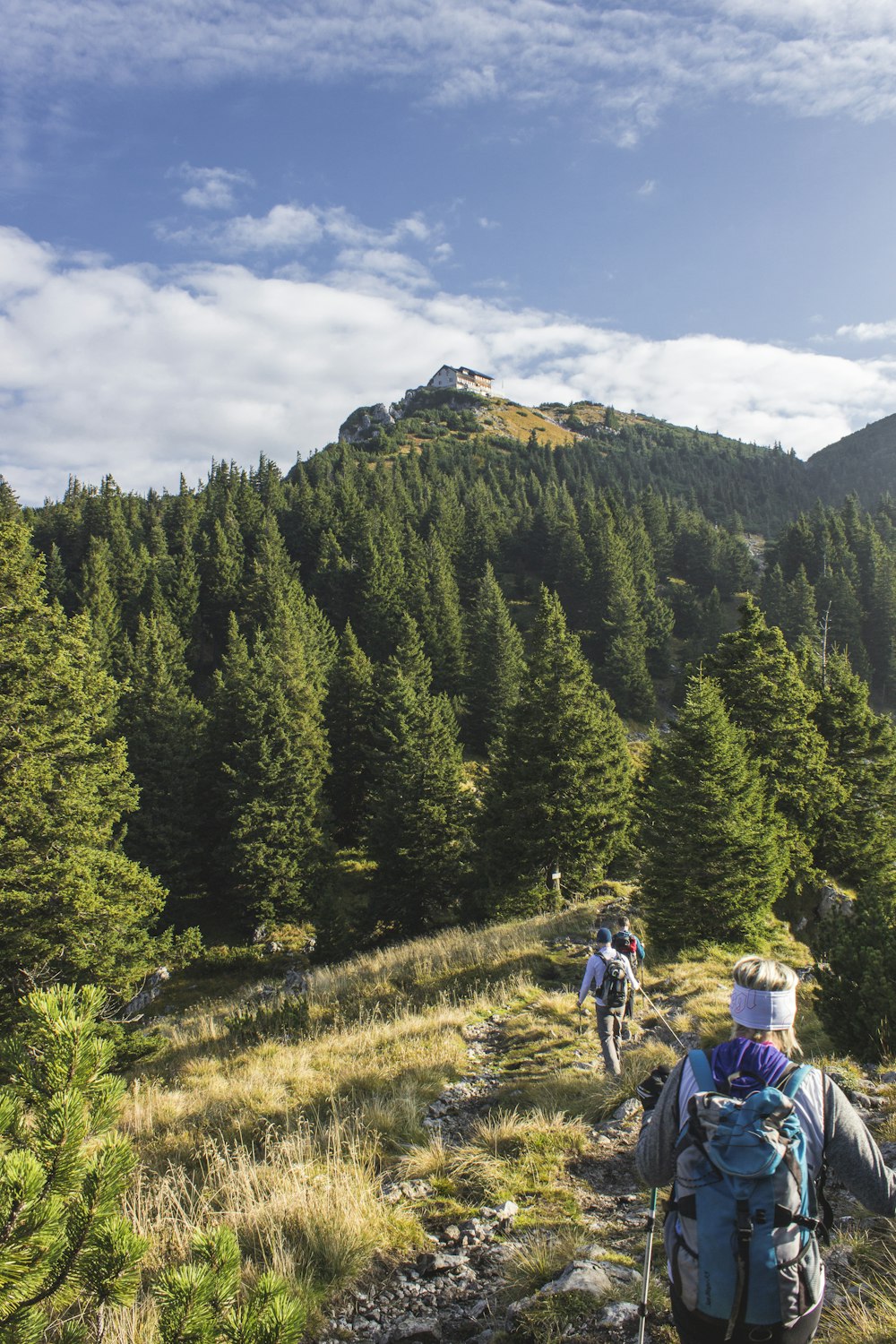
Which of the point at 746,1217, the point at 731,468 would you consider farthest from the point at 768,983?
the point at 731,468

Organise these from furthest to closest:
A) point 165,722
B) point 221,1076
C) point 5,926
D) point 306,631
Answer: point 306,631
point 165,722
point 5,926
point 221,1076

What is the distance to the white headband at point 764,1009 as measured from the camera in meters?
3.15

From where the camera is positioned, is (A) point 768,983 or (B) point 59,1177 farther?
(A) point 768,983

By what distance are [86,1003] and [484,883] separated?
92.4 ft

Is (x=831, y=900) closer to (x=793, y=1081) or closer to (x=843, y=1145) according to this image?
(x=843, y=1145)

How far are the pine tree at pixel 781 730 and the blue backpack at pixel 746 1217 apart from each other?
79.4 ft

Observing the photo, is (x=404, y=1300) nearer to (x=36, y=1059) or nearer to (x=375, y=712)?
(x=36, y=1059)

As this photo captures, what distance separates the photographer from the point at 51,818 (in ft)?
50.0

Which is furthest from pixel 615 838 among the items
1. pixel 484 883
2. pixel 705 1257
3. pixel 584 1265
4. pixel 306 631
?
pixel 306 631

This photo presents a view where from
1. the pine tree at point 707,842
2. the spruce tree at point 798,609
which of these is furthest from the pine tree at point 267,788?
the spruce tree at point 798,609

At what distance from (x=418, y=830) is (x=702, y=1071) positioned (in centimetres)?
2944

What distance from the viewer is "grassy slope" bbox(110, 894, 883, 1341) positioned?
4879 millimetres

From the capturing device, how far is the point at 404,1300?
4406mm

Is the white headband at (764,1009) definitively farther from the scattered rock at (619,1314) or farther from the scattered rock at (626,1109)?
the scattered rock at (626,1109)
